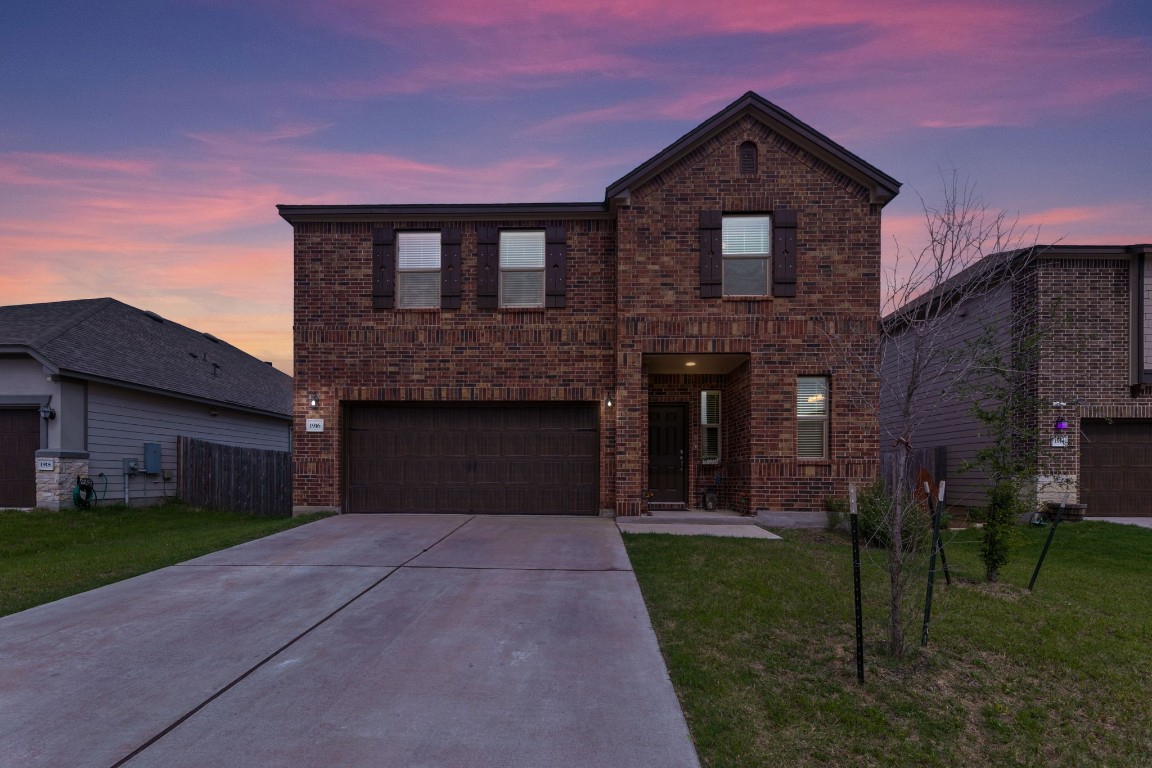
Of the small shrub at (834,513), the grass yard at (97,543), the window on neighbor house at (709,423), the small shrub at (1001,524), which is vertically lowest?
the grass yard at (97,543)

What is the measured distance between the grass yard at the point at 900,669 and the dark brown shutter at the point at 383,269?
25.0 ft

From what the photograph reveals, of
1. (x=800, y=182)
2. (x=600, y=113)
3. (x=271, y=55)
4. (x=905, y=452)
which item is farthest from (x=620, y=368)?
(x=271, y=55)

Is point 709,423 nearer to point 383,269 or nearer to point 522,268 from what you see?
point 522,268

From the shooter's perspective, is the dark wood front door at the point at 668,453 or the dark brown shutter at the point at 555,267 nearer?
the dark brown shutter at the point at 555,267

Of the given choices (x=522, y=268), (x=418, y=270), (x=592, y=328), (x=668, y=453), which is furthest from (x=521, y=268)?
(x=668, y=453)

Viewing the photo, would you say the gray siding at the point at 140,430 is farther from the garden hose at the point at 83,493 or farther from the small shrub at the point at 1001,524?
the small shrub at the point at 1001,524

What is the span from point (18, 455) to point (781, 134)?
17.3 m

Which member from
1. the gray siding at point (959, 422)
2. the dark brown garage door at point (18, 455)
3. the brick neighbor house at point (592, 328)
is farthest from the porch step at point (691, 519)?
the dark brown garage door at point (18, 455)

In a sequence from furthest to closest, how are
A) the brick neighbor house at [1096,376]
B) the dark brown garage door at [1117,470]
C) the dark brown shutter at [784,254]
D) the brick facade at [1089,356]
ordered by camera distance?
the dark brown garage door at [1117,470], the brick facade at [1089,356], the brick neighbor house at [1096,376], the dark brown shutter at [784,254]

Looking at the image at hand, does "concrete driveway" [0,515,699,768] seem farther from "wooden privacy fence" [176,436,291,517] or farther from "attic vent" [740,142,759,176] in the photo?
"wooden privacy fence" [176,436,291,517]

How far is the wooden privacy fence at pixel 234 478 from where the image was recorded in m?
16.3

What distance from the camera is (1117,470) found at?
14.1m

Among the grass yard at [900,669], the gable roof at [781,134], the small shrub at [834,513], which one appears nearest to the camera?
the grass yard at [900,669]

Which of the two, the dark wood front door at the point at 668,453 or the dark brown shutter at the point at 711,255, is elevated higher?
the dark brown shutter at the point at 711,255
